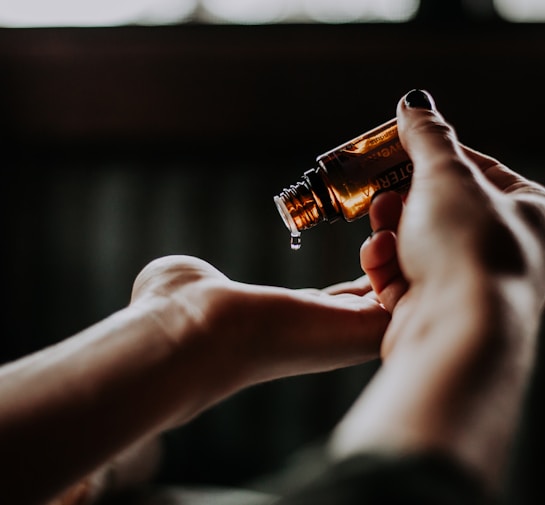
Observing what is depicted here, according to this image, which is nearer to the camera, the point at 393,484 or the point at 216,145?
the point at 393,484

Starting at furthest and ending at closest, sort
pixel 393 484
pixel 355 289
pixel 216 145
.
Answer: pixel 216 145 < pixel 355 289 < pixel 393 484

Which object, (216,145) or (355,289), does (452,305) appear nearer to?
(355,289)

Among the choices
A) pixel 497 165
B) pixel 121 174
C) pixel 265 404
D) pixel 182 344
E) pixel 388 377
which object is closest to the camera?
pixel 388 377

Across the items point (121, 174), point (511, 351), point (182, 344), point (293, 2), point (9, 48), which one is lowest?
point (511, 351)

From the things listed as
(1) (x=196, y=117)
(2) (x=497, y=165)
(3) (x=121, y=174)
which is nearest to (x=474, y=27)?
(1) (x=196, y=117)

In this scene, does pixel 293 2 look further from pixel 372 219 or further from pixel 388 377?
pixel 388 377

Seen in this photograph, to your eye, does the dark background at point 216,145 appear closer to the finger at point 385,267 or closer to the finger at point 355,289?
the finger at point 355,289

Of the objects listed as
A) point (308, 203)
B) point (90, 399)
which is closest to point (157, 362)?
A: point (90, 399)
